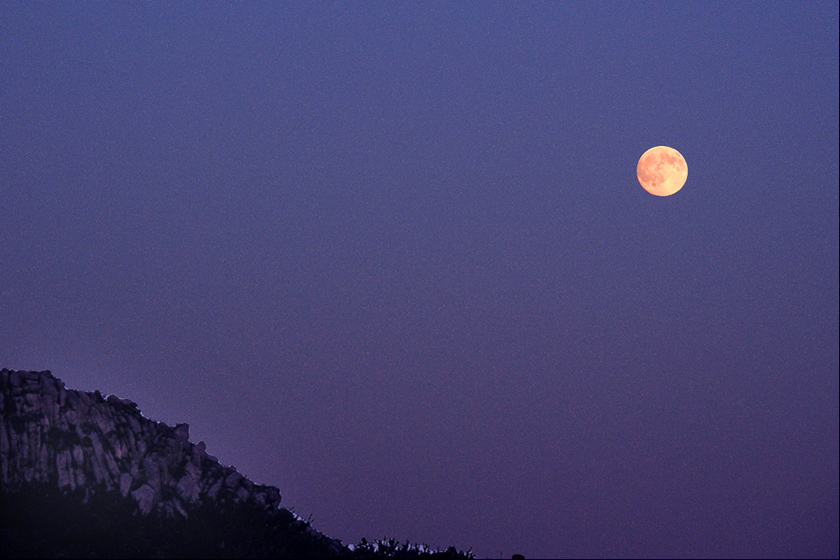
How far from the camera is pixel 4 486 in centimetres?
2358

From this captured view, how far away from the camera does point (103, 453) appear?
26.0 meters

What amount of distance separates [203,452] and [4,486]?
7222mm

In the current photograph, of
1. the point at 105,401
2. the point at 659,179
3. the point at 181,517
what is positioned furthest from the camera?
the point at 659,179

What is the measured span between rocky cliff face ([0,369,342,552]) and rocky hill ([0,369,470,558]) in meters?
0.03

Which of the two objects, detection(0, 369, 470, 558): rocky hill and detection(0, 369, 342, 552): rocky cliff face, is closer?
detection(0, 369, 470, 558): rocky hill

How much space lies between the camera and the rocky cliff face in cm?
2473

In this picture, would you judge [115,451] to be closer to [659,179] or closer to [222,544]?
[222,544]

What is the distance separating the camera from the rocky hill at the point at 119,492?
22.4 meters

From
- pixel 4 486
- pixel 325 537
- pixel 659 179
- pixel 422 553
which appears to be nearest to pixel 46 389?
pixel 4 486

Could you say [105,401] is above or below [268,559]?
above

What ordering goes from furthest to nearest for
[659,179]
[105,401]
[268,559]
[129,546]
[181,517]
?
[659,179] → [105,401] → [181,517] → [268,559] → [129,546]

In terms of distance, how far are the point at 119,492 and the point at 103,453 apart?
1.59 m

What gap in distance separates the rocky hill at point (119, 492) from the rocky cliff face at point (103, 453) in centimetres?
3

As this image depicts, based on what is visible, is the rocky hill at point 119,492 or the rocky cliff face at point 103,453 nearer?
the rocky hill at point 119,492
